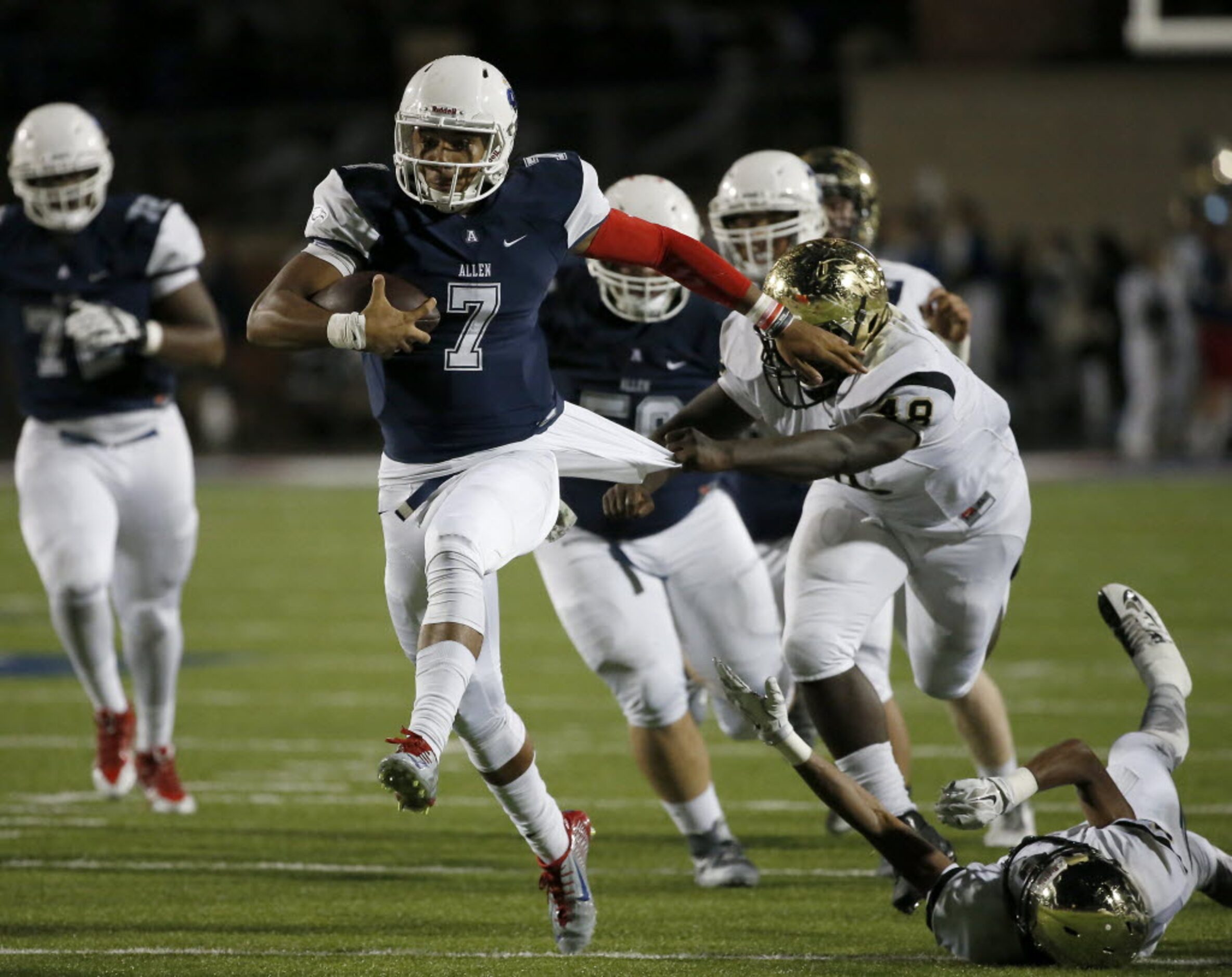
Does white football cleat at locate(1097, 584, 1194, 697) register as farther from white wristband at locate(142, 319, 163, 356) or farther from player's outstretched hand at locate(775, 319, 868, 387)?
white wristband at locate(142, 319, 163, 356)

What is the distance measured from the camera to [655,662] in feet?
17.2

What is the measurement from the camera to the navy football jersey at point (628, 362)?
547 cm

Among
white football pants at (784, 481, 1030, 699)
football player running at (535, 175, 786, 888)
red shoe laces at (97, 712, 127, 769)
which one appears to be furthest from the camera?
red shoe laces at (97, 712, 127, 769)

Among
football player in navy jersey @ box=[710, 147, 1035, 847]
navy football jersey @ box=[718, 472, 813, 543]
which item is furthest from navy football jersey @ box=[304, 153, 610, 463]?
navy football jersey @ box=[718, 472, 813, 543]

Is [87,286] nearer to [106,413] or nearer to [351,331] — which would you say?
[106,413]

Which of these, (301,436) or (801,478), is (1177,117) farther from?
(801,478)

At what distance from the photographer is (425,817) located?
6.15m

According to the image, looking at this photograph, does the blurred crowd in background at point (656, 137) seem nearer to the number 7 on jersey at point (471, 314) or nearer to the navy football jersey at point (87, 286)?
the navy football jersey at point (87, 286)

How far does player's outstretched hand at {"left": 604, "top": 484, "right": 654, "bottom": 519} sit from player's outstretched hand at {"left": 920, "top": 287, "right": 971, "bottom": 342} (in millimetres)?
993

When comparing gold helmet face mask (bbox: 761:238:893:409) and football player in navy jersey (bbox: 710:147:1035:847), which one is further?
football player in navy jersey (bbox: 710:147:1035:847)

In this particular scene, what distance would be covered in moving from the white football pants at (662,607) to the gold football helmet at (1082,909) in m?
1.40

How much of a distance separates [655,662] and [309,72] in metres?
16.5

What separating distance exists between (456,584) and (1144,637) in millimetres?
1654

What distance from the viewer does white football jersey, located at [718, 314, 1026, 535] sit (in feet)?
14.8
